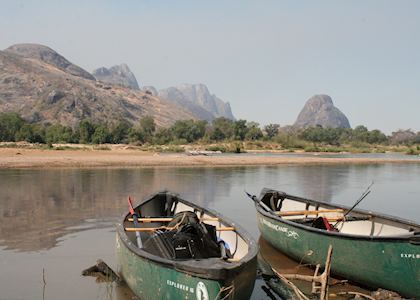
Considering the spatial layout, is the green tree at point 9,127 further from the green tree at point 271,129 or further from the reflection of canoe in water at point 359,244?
the reflection of canoe in water at point 359,244

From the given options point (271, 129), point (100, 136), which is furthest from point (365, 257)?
point (271, 129)

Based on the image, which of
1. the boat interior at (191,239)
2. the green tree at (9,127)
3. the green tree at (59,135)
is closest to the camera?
the boat interior at (191,239)

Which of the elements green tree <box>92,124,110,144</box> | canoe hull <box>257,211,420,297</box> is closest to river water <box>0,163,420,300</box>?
canoe hull <box>257,211,420,297</box>

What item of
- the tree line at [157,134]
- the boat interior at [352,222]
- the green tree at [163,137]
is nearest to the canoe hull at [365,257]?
the boat interior at [352,222]

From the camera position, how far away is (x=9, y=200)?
848 inches

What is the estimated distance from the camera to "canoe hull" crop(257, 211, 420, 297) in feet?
28.4

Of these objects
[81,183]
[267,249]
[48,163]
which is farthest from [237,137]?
[267,249]

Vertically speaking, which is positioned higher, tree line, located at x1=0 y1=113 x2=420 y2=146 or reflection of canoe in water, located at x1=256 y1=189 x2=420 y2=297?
tree line, located at x1=0 y1=113 x2=420 y2=146

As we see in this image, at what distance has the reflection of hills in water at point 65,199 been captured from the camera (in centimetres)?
1495

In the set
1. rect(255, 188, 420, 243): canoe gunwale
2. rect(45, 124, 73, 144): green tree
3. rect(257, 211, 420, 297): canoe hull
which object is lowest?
rect(257, 211, 420, 297): canoe hull

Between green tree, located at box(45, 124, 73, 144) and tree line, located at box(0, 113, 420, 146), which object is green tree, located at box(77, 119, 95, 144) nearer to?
tree line, located at box(0, 113, 420, 146)

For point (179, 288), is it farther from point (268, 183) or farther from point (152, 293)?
point (268, 183)

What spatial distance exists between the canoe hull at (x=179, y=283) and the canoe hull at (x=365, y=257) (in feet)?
10.6

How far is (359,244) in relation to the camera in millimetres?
9508
